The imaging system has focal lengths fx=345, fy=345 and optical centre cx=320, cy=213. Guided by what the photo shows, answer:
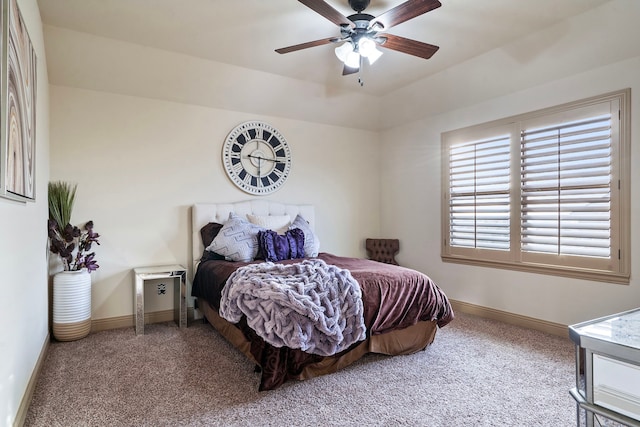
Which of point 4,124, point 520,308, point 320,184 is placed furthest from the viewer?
point 320,184

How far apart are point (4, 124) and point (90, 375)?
190cm

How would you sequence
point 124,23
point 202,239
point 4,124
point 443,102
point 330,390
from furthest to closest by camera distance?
point 443,102 < point 202,239 < point 124,23 < point 330,390 < point 4,124

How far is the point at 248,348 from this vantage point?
8.46 ft

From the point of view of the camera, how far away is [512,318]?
368 cm

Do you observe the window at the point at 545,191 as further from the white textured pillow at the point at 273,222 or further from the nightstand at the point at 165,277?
the nightstand at the point at 165,277

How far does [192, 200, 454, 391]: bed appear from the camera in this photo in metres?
2.35

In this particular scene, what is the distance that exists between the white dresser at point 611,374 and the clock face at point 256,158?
3593mm

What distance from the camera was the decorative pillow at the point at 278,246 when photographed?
3615 mm

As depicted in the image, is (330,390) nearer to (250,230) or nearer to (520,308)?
(250,230)

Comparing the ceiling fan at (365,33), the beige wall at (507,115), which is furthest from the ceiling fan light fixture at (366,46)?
the beige wall at (507,115)

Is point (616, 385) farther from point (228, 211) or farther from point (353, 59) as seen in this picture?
point (228, 211)

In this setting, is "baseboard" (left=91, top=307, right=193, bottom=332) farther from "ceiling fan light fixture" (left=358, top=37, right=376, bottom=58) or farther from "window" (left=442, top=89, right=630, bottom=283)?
"window" (left=442, top=89, right=630, bottom=283)

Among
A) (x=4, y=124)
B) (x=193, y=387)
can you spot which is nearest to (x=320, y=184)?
(x=193, y=387)

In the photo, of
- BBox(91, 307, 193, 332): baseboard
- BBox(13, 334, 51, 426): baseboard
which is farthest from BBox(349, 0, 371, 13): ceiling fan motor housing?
BBox(91, 307, 193, 332): baseboard
